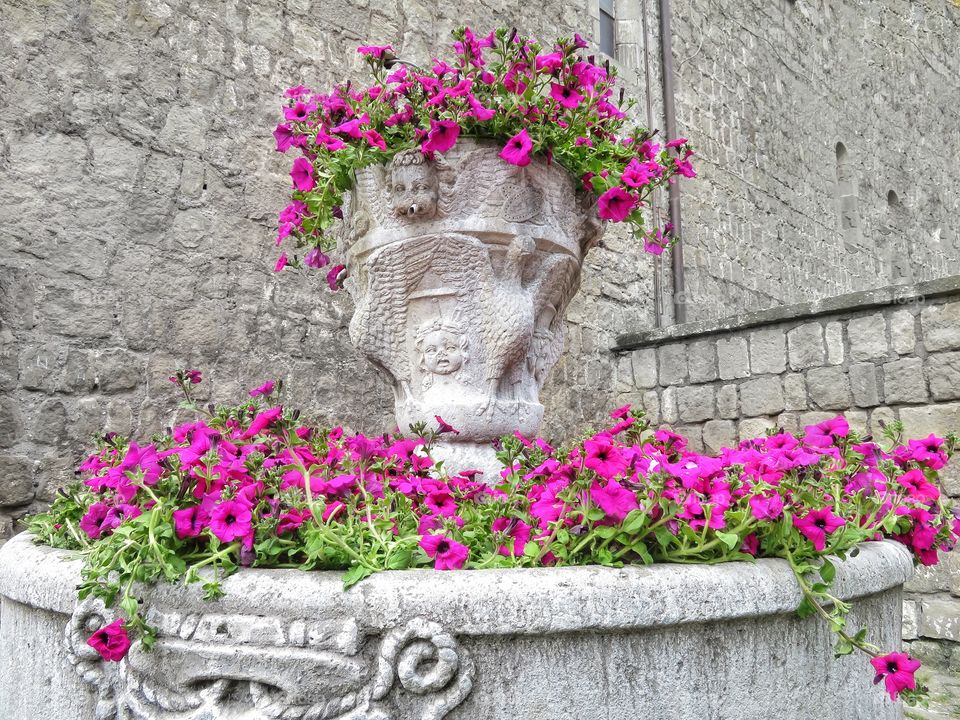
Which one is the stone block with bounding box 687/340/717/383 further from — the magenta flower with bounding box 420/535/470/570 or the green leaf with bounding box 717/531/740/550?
the magenta flower with bounding box 420/535/470/570

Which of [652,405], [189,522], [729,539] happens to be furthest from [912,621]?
[189,522]

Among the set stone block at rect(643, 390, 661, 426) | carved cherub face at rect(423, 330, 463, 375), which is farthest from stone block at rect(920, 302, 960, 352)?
carved cherub face at rect(423, 330, 463, 375)

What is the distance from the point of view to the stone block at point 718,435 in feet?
15.7

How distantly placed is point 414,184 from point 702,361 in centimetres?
349

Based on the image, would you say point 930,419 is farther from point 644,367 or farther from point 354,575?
point 354,575

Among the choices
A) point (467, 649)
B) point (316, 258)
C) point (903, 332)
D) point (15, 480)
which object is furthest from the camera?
point (903, 332)

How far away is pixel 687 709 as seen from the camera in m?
1.18

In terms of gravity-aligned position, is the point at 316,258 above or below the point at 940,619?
above

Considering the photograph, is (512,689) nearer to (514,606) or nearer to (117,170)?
(514,606)

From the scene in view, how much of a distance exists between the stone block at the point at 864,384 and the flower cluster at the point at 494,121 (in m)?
2.54

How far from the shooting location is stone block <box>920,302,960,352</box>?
367cm

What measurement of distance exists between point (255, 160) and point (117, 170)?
67 cm

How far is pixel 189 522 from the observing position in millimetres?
1280

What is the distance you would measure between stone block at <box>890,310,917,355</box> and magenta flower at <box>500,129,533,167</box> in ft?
9.62
